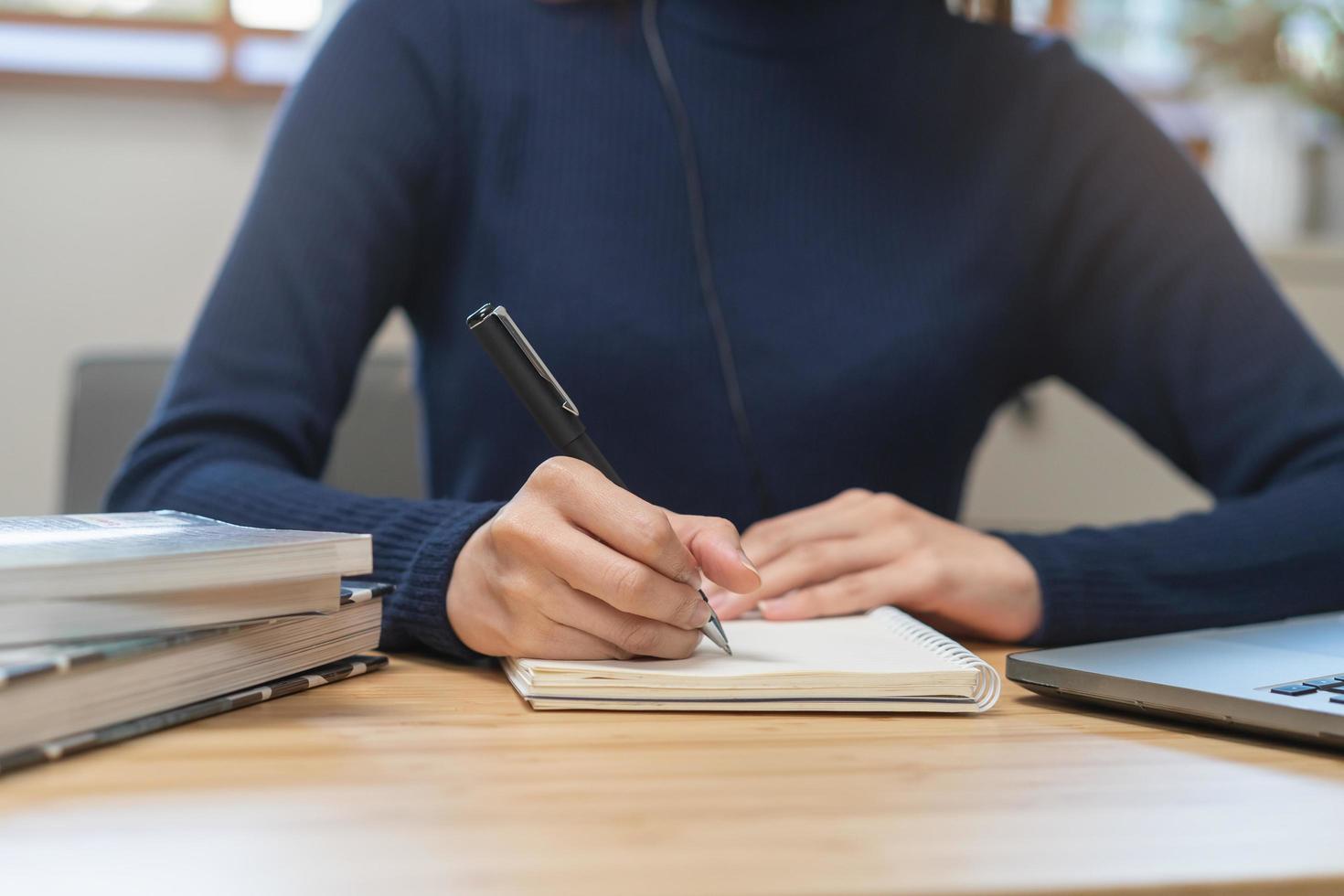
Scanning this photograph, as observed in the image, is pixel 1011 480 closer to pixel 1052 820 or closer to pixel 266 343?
pixel 266 343

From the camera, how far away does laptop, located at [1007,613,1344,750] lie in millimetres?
488

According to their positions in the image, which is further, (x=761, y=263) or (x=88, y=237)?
(x=88, y=237)

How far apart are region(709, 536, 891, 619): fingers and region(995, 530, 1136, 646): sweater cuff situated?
0.10 m

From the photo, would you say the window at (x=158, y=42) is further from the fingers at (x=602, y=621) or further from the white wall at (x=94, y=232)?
the fingers at (x=602, y=621)

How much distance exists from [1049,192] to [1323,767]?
0.79m

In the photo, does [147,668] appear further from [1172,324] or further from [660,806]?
[1172,324]

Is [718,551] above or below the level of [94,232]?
below

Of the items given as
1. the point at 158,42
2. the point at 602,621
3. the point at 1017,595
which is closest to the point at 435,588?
A: the point at 602,621

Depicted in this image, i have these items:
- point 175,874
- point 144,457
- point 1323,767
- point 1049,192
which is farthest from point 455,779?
point 1049,192

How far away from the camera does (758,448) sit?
3.40ft

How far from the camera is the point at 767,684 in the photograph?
0.52 meters

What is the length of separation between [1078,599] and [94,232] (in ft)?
4.86

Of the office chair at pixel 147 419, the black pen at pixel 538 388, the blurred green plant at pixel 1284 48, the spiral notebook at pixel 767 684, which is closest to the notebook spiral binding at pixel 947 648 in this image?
the spiral notebook at pixel 767 684

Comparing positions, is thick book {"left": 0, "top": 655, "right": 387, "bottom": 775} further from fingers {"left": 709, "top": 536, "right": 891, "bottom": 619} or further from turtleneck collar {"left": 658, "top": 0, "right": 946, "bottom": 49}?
turtleneck collar {"left": 658, "top": 0, "right": 946, "bottom": 49}
